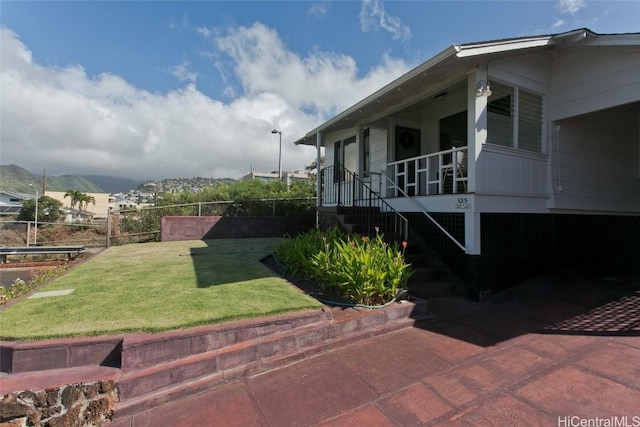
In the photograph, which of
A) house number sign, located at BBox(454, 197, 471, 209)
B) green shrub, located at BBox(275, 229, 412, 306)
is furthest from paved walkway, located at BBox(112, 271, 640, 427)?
house number sign, located at BBox(454, 197, 471, 209)

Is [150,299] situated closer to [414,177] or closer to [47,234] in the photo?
[414,177]

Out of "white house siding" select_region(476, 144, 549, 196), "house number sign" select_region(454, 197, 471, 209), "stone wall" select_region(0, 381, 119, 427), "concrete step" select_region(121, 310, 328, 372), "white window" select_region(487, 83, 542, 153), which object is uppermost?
"white window" select_region(487, 83, 542, 153)

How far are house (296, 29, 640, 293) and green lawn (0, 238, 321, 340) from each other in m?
2.87

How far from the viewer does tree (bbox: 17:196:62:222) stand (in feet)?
102

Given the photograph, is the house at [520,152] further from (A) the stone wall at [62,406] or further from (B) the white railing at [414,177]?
(A) the stone wall at [62,406]

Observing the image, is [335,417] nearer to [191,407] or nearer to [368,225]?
[191,407]

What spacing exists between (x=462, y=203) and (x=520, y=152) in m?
1.67

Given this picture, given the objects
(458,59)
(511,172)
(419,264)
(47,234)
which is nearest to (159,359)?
(419,264)

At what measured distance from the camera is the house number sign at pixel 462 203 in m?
5.20

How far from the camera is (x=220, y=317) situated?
→ 3391 millimetres

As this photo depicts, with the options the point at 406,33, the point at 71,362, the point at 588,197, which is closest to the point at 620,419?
the point at 71,362

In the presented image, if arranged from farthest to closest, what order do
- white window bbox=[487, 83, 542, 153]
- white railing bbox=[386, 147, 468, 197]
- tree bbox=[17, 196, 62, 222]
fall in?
tree bbox=[17, 196, 62, 222]
white railing bbox=[386, 147, 468, 197]
white window bbox=[487, 83, 542, 153]

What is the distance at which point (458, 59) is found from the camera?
5020 millimetres

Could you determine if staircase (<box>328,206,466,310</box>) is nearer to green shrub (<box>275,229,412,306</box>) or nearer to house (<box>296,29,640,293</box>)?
house (<box>296,29,640,293</box>)
